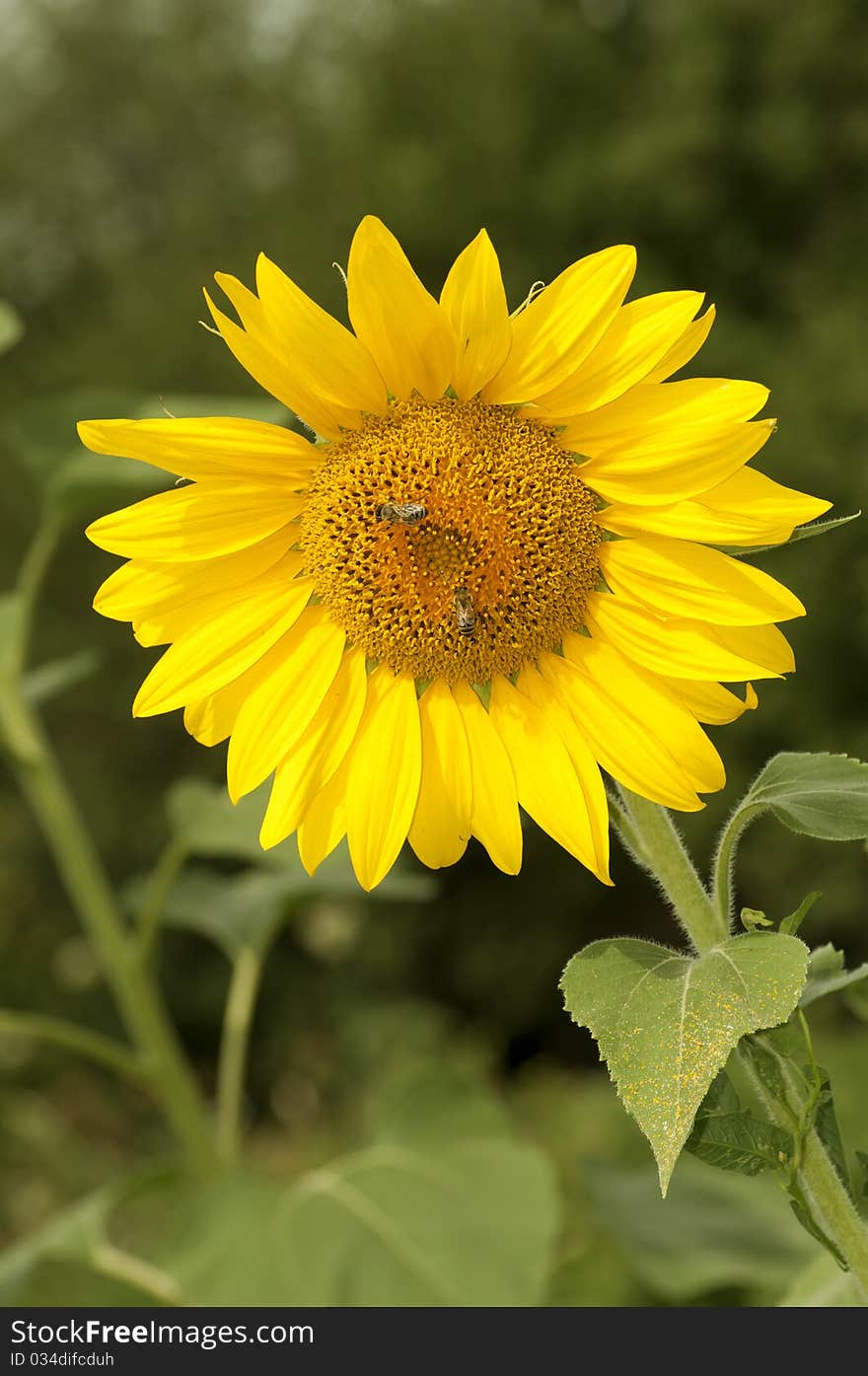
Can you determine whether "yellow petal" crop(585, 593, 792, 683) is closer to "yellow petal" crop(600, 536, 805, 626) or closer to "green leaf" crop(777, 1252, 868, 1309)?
"yellow petal" crop(600, 536, 805, 626)

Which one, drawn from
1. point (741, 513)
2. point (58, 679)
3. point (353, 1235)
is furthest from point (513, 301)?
point (741, 513)

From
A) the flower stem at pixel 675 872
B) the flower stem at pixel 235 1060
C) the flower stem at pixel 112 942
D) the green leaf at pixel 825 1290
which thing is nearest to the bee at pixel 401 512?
the flower stem at pixel 675 872

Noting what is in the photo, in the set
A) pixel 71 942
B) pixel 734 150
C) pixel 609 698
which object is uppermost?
pixel 734 150

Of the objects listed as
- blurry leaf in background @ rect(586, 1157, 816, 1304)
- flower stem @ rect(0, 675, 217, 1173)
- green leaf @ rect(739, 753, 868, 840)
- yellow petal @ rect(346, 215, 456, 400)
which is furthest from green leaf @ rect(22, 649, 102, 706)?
green leaf @ rect(739, 753, 868, 840)

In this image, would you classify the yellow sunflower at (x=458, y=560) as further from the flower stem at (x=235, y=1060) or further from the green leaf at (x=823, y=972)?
the flower stem at (x=235, y=1060)

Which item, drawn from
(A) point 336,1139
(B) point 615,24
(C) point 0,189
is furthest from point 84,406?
(C) point 0,189

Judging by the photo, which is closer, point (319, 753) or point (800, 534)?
point (800, 534)

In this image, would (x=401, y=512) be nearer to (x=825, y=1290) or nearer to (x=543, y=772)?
(x=543, y=772)
